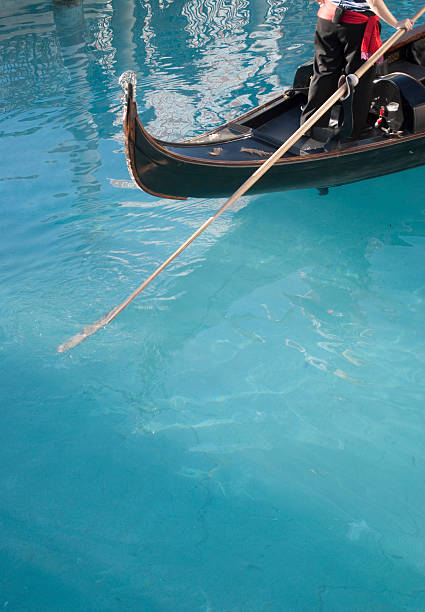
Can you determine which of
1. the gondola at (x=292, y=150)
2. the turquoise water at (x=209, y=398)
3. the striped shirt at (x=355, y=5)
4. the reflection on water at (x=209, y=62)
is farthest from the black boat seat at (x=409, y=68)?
the reflection on water at (x=209, y=62)

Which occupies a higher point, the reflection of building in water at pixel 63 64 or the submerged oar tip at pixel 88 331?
the reflection of building in water at pixel 63 64

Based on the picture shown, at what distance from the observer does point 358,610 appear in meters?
1.85

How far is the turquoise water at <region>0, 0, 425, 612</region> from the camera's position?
201 cm

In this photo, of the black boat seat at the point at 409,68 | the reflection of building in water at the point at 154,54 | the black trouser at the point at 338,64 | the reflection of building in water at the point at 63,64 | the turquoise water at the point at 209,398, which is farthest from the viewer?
the reflection of building in water at the point at 154,54

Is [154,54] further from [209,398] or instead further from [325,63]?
[209,398]

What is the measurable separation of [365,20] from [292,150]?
0.81 meters

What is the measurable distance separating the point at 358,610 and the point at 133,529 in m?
0.87

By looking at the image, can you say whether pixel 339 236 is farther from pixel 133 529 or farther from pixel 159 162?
pixel 133 529

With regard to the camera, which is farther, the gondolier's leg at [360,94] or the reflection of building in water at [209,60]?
the reflection of building in water at [209,60]

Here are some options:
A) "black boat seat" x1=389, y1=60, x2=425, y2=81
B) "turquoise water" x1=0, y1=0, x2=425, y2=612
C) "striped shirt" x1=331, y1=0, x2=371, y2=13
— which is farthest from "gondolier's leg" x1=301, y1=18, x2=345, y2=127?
"black boat seat" x1=389, y1=60, x2=425, y2=81

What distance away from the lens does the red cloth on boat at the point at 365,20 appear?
2.98 meters

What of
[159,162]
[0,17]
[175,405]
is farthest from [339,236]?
[0,17]

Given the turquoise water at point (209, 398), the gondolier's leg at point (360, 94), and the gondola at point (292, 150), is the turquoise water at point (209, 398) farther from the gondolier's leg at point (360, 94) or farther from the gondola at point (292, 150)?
the gondolier's leg at point (360, 94)

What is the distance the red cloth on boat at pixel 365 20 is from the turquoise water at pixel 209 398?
110cm
